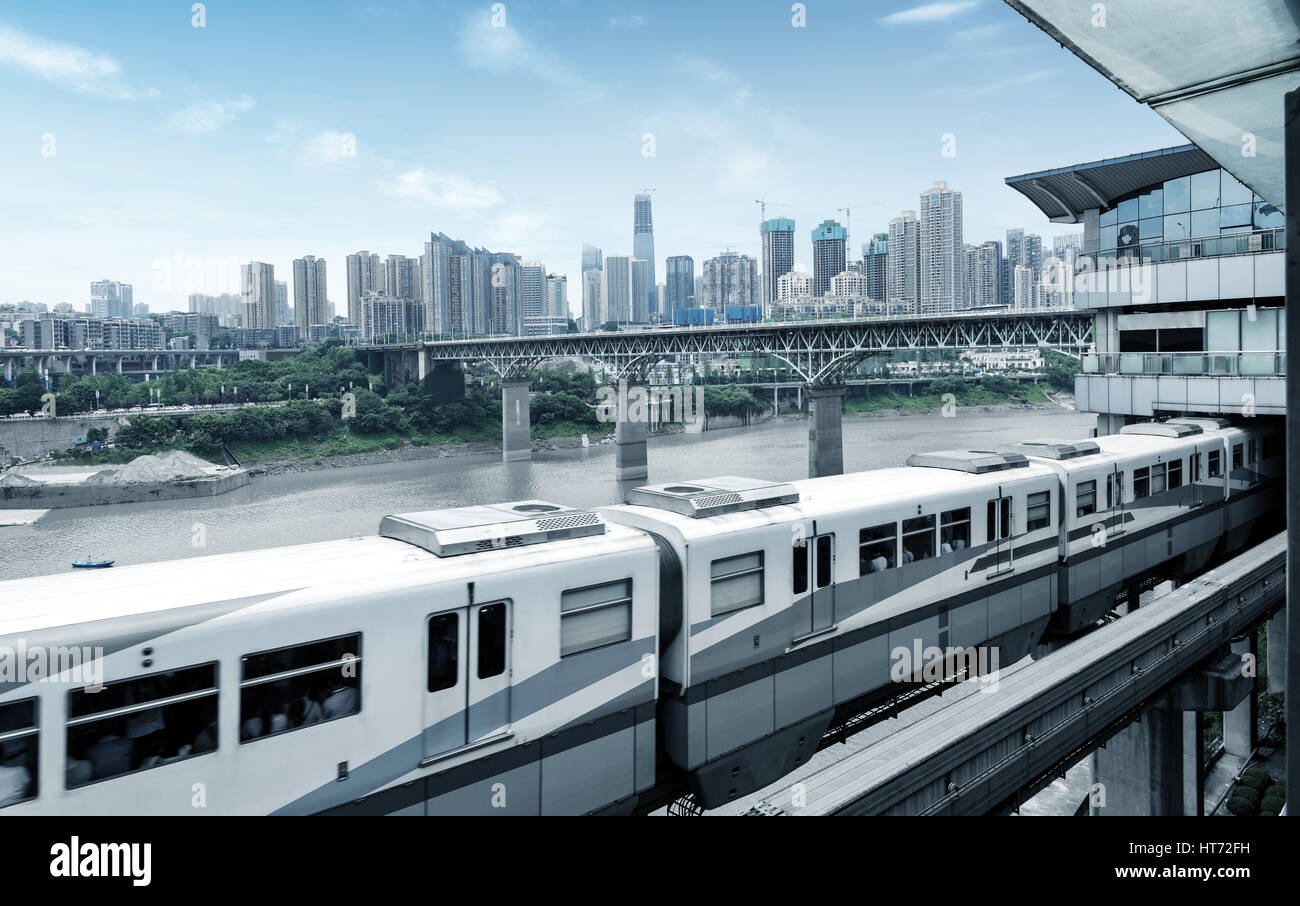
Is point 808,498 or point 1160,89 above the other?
point 1160,89

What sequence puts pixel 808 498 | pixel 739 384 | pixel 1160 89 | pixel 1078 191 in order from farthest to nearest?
pixel 739 384 → pixel 1078 191 → pixel 808 498 → pixel 1160 89

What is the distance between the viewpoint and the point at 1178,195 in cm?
2670

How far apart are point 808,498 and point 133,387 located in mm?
63929

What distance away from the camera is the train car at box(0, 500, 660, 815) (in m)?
4.75

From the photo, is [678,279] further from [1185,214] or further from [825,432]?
[1185,214]

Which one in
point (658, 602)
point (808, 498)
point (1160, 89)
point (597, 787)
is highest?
point (1160, 89)

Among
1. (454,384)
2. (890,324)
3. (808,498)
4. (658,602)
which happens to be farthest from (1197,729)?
(454,384)

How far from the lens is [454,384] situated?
244 feet

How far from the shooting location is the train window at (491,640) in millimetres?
6250

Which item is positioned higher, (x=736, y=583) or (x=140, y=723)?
(x=736, y=583)

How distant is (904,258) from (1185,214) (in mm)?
65024

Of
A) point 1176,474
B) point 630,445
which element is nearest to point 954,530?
point 1176,474

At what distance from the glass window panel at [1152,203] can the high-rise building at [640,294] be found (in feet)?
353

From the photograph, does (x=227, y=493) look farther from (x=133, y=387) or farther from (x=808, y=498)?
(x=808, y=498)
